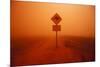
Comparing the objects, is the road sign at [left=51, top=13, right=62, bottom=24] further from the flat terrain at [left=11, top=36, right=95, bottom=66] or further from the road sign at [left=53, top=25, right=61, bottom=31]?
the flat terrain at [left=11, top=36, right=95, bottom=66]

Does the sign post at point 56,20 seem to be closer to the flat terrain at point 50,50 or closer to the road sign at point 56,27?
the road sign at point 56,27

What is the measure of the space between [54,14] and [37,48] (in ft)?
1.44

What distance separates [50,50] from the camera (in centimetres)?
171

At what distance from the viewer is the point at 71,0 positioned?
68.9 inches

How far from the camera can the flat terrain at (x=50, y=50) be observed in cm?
161

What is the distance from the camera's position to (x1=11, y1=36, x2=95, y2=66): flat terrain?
63.3 inches

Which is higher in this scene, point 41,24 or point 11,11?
point 11,11

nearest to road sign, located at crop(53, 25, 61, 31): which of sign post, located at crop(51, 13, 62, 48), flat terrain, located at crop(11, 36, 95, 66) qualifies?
sign post, located at crop(51, 13, 62, 48)

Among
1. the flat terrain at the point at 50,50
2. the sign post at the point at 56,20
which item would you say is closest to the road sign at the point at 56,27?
the sign post at the point at 56,20

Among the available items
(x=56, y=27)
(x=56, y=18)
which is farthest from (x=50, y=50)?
(x=56, y=18)
